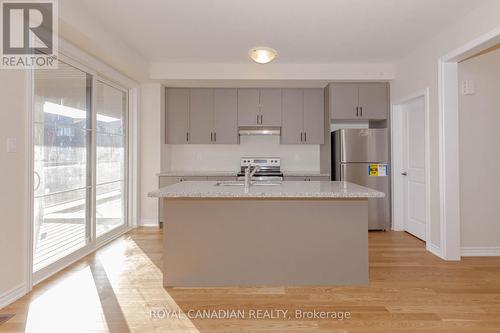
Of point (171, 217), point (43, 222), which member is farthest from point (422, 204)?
point (43, 222)

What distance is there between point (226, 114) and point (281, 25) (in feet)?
6.72

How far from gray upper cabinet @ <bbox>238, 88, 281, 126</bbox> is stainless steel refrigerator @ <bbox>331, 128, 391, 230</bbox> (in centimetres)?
115

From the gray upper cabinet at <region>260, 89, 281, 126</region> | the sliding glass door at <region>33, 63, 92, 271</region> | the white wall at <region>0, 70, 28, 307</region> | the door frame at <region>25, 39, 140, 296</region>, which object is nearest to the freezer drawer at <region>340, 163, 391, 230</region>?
the gray upper cabinet at <region>260, 89, 281, 126</region>

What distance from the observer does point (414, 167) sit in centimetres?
416

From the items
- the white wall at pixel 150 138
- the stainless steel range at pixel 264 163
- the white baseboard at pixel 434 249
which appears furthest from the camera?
the stainless steel range at pixel 264 163

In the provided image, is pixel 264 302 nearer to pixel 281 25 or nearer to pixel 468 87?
pixel 281 25

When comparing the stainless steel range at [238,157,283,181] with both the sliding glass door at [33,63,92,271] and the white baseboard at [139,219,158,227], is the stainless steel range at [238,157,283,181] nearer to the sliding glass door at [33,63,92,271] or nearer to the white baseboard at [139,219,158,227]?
the white baseboard at [139,219,158,227]

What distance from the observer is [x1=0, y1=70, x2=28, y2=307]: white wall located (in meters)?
2.20

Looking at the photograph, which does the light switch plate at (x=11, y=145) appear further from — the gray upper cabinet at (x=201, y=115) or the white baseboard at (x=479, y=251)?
the white baseboard at (x=479, y=251)

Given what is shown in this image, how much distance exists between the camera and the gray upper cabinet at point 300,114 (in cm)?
495

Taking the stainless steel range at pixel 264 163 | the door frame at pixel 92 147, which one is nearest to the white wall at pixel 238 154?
the stainless steel range at pixel 264 163

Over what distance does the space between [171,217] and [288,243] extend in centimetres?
105

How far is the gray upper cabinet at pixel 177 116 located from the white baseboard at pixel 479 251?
4.14m

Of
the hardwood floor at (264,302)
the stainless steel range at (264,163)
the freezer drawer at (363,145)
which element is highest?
the freezer drawer at (363,145)
